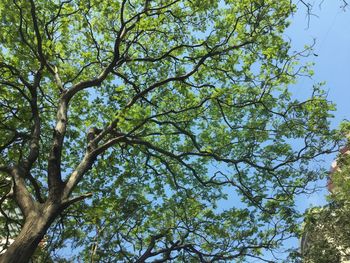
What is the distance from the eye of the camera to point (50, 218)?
705cm

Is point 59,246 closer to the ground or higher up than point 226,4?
closer to the ground

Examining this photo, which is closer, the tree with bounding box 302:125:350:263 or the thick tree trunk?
the thick tree trunk

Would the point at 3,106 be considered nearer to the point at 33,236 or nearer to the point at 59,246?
the point at 59,246

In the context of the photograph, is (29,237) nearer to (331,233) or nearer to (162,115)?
(162,115)

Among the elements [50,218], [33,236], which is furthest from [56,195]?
[33,236]

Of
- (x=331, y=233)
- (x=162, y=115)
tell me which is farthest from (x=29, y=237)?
(x=331, y=233)

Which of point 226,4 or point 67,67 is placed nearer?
point 226,4

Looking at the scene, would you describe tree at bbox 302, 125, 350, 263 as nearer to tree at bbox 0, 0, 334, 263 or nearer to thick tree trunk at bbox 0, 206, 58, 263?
tree at bbox 0, 0, 334, 263

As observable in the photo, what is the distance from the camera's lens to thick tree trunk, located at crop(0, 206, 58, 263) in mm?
6309

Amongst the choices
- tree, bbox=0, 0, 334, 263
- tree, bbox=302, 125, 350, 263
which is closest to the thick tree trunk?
tree, bbox=0, 0, 334, 263

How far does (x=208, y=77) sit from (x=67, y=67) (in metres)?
4.10

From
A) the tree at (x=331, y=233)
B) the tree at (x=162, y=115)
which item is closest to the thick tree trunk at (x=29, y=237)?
the tree at (x=162, y=115)

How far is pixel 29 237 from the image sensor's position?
6.56 metres

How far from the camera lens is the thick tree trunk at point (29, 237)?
6.31 m
